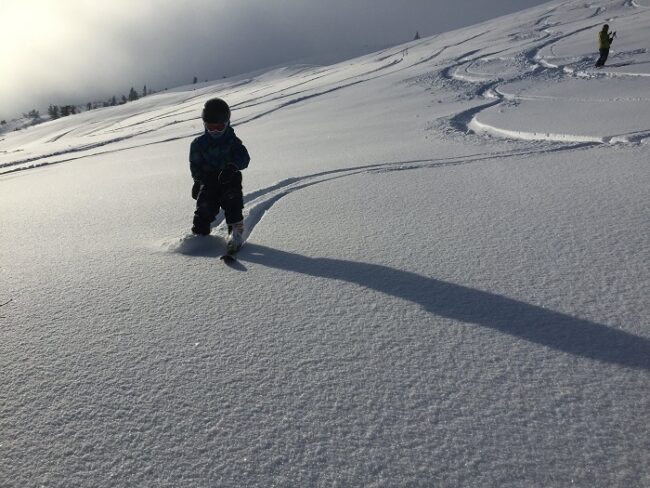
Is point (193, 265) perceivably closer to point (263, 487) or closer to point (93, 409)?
point (93, 409)

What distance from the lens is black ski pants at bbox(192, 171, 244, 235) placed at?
99.2 inches

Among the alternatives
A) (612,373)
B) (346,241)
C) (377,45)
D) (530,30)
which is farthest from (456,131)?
(377,45)

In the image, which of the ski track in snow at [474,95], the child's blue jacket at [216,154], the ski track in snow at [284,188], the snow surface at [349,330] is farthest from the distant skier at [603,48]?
Result: the child's blue jacket at [216,154]

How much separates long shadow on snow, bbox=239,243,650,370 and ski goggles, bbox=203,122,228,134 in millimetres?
839

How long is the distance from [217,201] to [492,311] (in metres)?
1.72

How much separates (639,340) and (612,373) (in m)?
0.24

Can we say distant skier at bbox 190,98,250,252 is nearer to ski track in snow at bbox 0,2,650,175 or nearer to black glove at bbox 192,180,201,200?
black glove at bbox 192,180,201,200

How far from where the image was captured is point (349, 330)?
160cm

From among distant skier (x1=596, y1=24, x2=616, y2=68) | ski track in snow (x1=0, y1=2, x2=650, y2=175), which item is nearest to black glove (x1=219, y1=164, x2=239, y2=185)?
ski track in snow (x1=0, y1=2, x2=650, y2=175)

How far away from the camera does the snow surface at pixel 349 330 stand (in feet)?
3.55

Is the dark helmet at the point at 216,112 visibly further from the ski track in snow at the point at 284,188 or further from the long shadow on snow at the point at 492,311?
the long shadow on snow at the point at 492,311

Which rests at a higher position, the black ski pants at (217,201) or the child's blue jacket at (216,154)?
the child's blue jacket at (216,154)

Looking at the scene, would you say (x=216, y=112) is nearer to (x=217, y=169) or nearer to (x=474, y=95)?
(x=217, y=169)

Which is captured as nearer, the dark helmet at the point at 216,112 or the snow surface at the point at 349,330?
the snow surface at the point at 349,330
